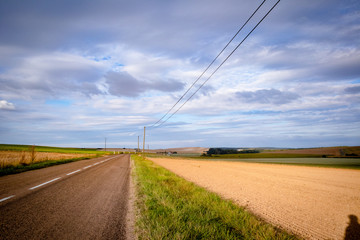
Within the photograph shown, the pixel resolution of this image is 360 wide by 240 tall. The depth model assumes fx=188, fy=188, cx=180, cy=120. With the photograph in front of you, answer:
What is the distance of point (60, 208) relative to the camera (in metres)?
5.30

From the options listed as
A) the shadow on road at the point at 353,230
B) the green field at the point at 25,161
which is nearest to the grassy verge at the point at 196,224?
the shadow on road at the point at 353,230

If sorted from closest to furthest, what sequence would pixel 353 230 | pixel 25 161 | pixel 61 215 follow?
1. pixel 61 215
2. pixel 353 230
3. pixel 25 161

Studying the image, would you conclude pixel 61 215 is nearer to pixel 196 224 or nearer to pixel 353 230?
pixel 196 224

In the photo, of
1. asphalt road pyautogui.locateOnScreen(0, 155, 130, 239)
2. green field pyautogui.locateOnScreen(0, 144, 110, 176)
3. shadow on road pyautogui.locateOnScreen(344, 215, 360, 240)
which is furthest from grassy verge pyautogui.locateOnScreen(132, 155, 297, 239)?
green field pyautogui.locateOnScreen(0, 144, 110, 176)

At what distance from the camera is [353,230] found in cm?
518

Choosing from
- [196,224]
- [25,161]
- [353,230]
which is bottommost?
[353,230]

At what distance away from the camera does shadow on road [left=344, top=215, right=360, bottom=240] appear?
4727 millimetres

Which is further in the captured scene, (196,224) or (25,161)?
(25,161)

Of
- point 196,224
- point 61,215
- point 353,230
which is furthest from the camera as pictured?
point 353,230

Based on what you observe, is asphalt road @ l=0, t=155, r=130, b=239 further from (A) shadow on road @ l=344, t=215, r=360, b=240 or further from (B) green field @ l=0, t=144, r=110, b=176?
(B) green field @ l=0, t=144, r=110, b=176

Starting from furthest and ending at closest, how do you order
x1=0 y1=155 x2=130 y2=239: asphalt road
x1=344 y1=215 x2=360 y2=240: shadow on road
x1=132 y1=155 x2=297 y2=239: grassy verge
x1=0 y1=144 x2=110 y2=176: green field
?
x1=0 y1=144 x2=110 y2=176: green field, x1=344 y1=215 x2=360 y2=240: shadow on road, x1=132 y1=155 x2=297 y2=239: grassy verge, x1=0 y1=155 x2=130 y2=239: asphalt road

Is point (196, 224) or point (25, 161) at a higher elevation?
point (25, 161)

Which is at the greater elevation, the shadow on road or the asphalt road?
Answer: the asphalt road

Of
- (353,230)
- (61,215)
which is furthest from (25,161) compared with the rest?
(353,230)
